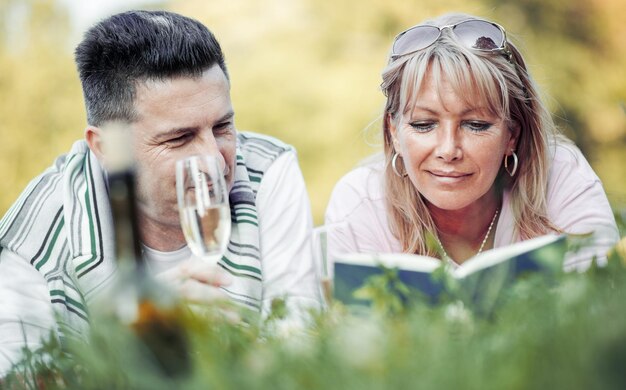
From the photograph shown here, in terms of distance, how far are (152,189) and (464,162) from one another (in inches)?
38.9

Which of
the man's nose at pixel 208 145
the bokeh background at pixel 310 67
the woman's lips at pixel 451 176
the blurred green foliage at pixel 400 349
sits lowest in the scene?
the bokeh background at pixel 310 67

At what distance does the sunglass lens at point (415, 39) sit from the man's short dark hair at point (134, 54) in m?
0.60

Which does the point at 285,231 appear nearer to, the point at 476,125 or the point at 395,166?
the point at 395,166

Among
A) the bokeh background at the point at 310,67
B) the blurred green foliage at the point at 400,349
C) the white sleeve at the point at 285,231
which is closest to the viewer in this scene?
the blurred green foliage at the point at 400,349

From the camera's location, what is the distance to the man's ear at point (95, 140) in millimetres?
2601

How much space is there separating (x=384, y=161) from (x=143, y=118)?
0.90 metres

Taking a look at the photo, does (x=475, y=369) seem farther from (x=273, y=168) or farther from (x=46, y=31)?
(x=46, y=31)

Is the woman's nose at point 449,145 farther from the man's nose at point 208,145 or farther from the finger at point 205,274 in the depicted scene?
the finger at point 205,274

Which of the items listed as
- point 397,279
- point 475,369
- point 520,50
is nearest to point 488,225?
point 520,50

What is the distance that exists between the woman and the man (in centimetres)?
26

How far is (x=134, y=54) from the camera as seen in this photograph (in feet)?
8.32

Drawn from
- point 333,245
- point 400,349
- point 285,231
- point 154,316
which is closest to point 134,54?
point 285,231

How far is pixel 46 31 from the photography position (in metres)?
10.7

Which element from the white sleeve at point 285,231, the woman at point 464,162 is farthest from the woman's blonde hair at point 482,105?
the white sleeve at point 285,231
